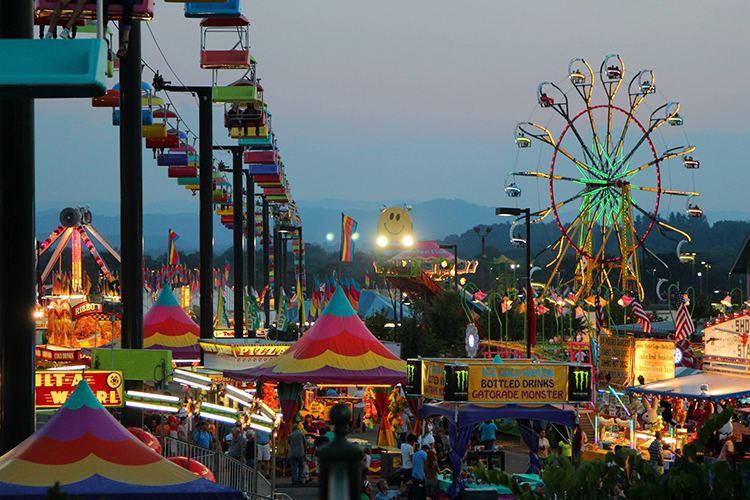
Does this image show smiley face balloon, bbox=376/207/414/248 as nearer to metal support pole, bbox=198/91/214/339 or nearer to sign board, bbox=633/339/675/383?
metal support pole, bbox=198/91/214/339

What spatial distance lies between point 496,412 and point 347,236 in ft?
74.1

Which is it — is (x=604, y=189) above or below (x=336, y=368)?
above

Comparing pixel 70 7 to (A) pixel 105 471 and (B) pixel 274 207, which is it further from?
(B) pixel 274 207

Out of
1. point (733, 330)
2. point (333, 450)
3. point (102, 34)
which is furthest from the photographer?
point (733, 330)

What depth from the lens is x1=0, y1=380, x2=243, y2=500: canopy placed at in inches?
474

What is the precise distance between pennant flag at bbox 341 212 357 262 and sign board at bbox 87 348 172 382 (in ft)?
76.7

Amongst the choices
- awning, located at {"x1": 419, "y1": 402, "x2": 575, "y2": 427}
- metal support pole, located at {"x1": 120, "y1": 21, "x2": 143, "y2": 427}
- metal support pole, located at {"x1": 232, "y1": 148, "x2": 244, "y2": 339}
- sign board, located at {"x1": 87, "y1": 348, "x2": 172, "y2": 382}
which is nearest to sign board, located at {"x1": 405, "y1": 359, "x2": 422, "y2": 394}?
awning, located at {"x1": 419, "y1": 402, "x2": 575, "y2": 427}

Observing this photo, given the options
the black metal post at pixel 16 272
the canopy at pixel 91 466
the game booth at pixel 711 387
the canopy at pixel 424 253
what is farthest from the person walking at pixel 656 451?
the canopy at pixel 424 253

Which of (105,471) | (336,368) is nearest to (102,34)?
(105,471)

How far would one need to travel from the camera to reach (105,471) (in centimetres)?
1234

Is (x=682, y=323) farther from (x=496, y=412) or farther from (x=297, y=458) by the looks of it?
(x=297, y=458)

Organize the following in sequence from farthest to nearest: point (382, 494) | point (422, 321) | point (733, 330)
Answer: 1. point (422, 321)
2. point (733, 330)
3. point (382, 494)

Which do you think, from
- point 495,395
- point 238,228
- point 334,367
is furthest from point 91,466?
point 238,228

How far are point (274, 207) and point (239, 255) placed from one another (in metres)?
30.2
